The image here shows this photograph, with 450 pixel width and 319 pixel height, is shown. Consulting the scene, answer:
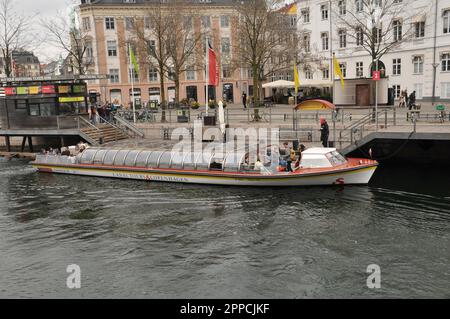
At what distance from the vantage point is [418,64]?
52250mm

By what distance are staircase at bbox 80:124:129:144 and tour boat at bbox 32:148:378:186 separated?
3997 millimetres

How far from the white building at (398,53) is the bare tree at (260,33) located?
22.0ft

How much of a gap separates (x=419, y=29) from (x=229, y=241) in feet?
142

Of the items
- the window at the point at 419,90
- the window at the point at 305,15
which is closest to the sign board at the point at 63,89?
the window at the point at 419,90

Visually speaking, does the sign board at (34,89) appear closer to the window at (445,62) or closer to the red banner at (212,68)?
the red banner at (212,68)

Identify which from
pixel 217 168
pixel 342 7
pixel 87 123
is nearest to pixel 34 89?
pixel 87 123

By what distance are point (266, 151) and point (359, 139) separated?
6011 mm

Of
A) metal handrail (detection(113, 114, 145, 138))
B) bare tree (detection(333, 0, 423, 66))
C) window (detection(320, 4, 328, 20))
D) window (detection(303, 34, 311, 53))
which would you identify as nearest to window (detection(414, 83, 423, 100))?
bare tree (detection(333, 0, 423, 66))

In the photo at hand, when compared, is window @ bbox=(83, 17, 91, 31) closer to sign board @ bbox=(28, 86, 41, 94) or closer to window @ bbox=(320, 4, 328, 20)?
window @ bbox=(320, 4, 328, 20)

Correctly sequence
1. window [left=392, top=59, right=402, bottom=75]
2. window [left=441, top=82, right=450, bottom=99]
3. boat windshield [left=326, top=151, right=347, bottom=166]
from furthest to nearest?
window [left=392, top=59, right=402, bottom=75], window [left=441, top=82, right=450, bottom=99], boat windshield [left=326, top=151, right=347, bottom=166]

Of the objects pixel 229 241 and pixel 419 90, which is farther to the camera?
pixel 419 90

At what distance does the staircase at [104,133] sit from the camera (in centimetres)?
→ 3512

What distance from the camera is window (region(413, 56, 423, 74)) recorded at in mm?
52000

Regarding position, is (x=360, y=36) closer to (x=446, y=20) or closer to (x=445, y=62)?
(x=446, y=20)
